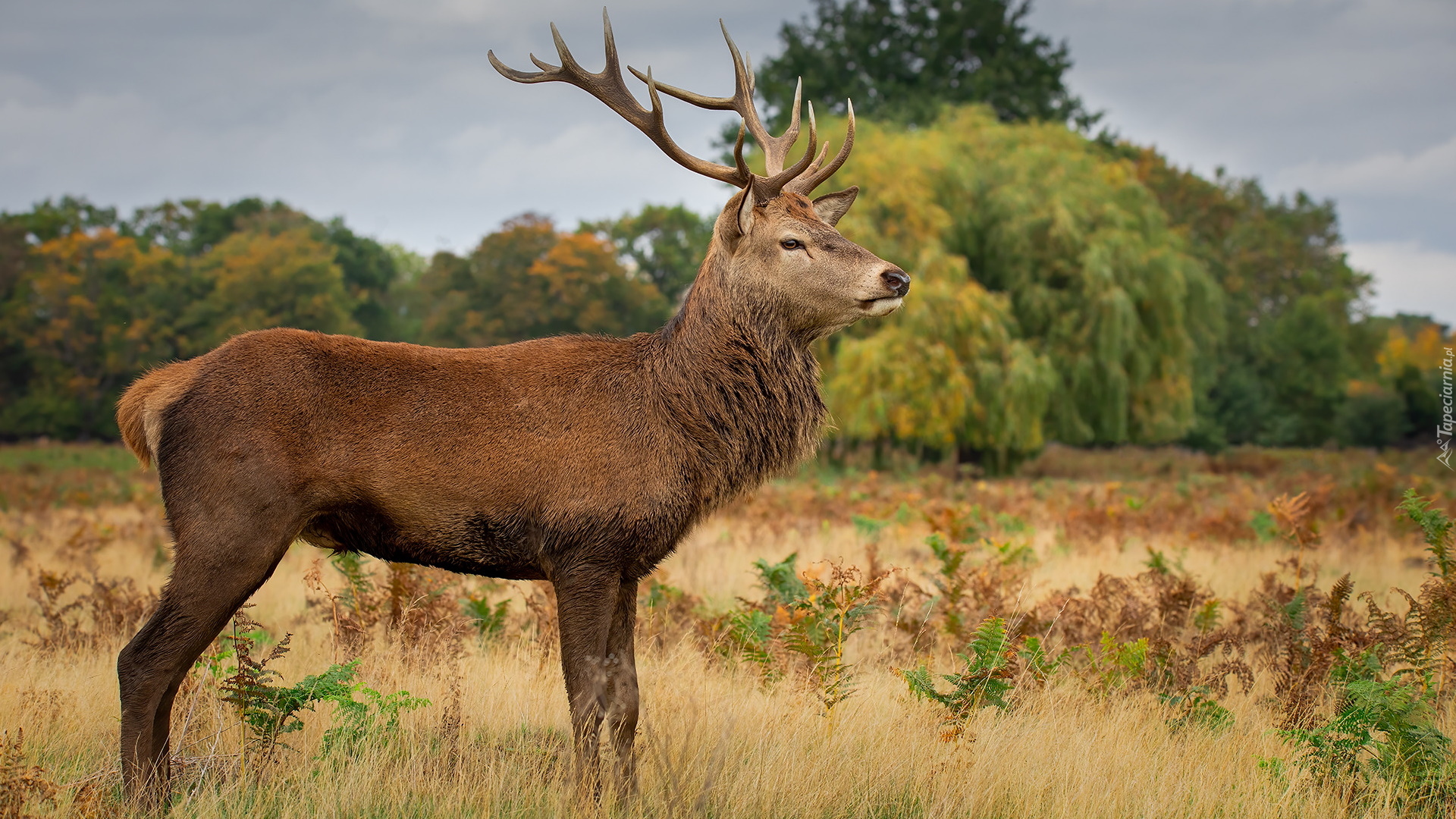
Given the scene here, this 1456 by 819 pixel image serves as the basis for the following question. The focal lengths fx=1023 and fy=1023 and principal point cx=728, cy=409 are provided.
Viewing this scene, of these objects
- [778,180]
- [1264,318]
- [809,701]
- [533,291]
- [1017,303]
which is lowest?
[809,701]

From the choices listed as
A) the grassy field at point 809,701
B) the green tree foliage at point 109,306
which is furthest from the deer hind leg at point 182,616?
the green tree foliage at point 109,306

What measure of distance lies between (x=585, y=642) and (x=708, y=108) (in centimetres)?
313

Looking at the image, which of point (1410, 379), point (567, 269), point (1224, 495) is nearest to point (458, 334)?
point (567, 269)

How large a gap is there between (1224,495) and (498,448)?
15.9 m

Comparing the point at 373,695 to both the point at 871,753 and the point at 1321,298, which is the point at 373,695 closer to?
the point at 871,753

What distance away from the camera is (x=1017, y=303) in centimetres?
2591

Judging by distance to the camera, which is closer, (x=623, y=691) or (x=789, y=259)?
(x=623, y=691)

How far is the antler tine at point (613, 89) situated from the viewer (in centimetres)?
511

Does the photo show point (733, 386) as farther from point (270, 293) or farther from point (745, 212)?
point (270, 293)

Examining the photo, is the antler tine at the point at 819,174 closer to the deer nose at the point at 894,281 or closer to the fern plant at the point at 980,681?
the deer nose at the point at 894,281

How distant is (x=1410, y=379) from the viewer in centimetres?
3634

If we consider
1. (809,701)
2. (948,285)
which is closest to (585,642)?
(809,701)

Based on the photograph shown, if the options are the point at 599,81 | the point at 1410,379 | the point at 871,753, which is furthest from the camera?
the point at 1410,379

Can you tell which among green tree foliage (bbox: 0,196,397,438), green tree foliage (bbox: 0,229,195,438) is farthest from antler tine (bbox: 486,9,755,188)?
green tree foliage (bbox: 0,229,195,438)
